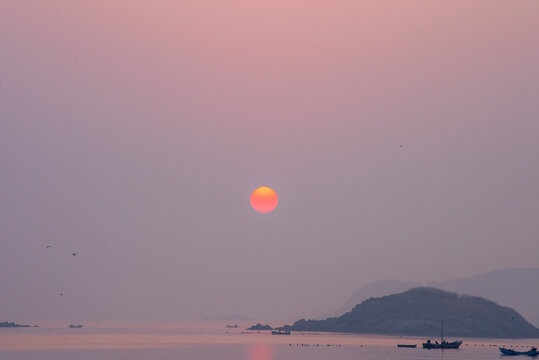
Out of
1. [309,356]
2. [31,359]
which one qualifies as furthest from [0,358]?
[309,356]

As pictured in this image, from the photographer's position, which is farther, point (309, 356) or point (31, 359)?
point (309, 356)

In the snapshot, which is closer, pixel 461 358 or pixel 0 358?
pixel 0 358

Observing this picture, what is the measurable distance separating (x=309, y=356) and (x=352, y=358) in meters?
14.0

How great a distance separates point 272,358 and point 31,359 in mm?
56757

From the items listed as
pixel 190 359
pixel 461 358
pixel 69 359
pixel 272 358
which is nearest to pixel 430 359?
pixel 461 358

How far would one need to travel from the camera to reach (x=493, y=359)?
197750 mm

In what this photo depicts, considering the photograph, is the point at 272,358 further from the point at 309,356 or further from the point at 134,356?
the point at 134,356

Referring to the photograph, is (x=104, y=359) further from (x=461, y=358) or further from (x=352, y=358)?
(x=461, y=358)

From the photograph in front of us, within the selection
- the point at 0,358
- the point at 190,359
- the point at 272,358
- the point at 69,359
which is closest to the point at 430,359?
the point at 272,358

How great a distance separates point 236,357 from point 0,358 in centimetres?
5577

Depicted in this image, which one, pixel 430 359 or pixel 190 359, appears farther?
pixel 430 359

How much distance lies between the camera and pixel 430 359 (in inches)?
7608

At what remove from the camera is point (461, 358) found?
646 ft

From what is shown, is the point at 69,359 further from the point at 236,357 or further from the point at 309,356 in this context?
the point at 309,356
